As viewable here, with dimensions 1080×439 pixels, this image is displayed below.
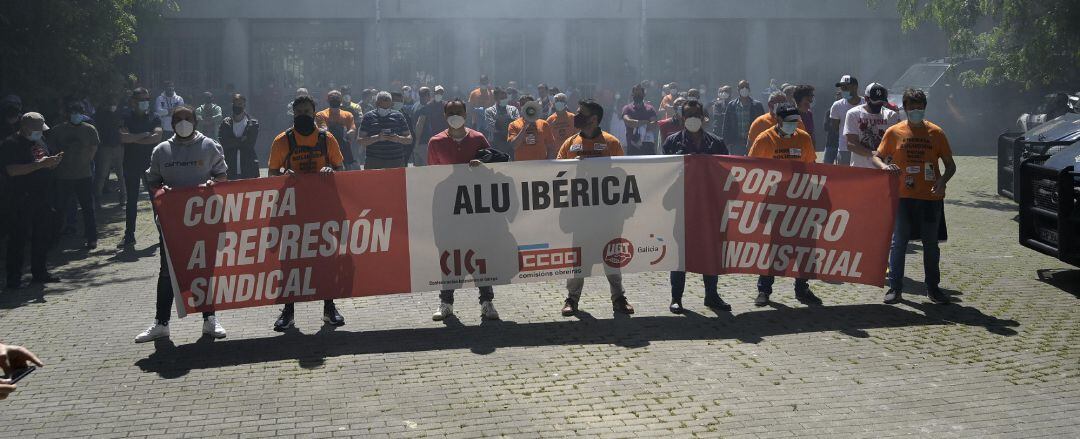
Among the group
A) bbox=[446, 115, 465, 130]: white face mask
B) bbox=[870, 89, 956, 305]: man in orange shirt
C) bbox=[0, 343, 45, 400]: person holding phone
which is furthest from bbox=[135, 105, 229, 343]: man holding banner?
bbox=[870, 89, 956, 305]: man in orange shirt

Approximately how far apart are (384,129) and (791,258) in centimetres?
647

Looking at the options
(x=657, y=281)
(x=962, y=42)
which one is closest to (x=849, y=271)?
(x=657, y=281)

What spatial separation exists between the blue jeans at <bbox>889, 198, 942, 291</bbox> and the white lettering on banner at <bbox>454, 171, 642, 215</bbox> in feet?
7.22

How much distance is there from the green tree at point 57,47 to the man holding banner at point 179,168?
7.89 metres

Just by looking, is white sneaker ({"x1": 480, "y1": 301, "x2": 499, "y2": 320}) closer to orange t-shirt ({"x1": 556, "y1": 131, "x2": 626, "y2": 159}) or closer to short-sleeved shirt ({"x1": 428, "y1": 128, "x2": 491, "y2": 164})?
short-sleeved shirt ({"x1": 428, "y1": 128, "x2": 491, "y2": 164})

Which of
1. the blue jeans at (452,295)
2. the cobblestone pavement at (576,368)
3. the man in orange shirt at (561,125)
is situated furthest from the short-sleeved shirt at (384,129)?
the blue jeans at (452,295)

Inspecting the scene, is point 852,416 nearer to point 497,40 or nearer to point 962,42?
point 962,42

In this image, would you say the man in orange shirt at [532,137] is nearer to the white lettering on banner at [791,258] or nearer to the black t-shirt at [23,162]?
the white lettering on banner at [791,258]

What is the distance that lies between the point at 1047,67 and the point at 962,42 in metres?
2.70

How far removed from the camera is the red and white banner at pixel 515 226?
29.8 ft

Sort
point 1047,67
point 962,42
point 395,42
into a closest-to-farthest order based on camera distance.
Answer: point 1047,67
point 962,42
point 395,42

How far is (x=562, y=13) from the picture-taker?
136 feet

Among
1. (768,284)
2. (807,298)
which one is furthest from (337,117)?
(807,298)

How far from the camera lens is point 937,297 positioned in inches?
401
